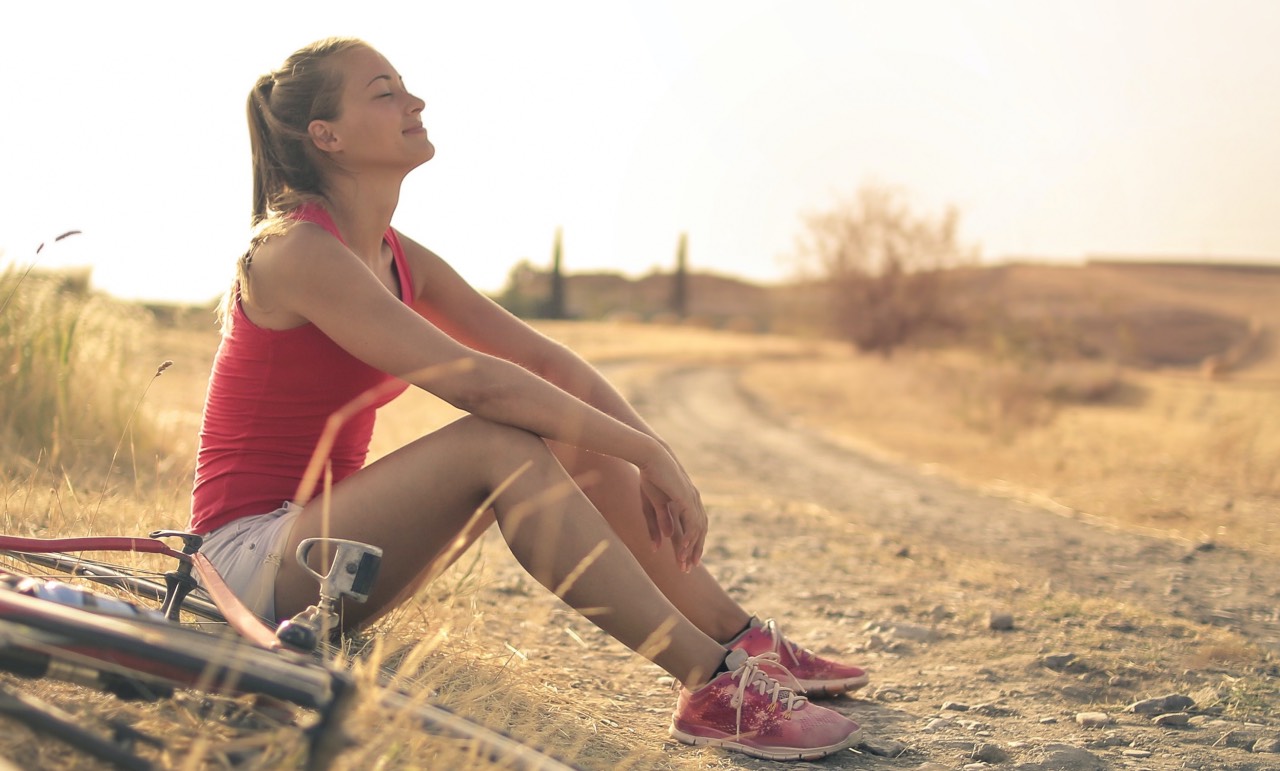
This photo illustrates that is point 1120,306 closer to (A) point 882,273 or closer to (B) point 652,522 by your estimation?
(A) point 882,273

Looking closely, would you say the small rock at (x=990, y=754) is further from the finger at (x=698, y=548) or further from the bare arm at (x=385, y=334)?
the bare arm at (x=385, y=334)

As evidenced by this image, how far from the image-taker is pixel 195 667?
4.77 feet

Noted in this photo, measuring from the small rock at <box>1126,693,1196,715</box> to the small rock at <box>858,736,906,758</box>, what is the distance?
0.76 metres

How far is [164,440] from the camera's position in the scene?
5.31m

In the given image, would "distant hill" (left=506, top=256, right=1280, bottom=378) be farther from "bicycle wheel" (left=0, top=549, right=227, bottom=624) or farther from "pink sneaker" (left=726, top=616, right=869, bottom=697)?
"bicycle wheel" (left=0, top=549, right=227, bottom=624)

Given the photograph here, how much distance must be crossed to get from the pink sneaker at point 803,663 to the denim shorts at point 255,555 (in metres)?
1.17

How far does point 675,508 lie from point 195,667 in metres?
1.38

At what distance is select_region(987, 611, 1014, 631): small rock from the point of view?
3.77 m

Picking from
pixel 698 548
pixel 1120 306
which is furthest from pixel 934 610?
pixel 1120 306

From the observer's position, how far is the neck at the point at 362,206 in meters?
2.59

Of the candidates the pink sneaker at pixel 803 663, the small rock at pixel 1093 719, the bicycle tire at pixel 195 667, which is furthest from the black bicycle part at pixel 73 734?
the small rock at pixel 1093 719

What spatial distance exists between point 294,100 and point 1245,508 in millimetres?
6966

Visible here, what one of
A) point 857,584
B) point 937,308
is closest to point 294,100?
point 857,584

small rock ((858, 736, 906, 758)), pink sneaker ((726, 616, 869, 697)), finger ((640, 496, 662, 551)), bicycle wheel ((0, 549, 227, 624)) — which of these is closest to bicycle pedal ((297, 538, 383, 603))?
bicycle wheel ((0, 549, 227, 624))
